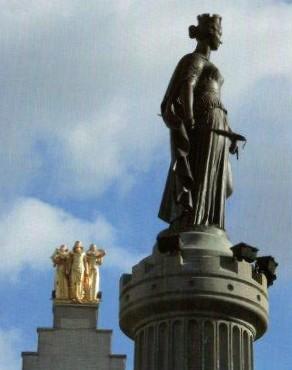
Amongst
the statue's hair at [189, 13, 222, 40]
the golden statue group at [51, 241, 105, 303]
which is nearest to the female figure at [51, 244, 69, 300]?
the golden statue group at [51, 241, 105, 303]

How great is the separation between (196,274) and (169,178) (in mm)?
1593

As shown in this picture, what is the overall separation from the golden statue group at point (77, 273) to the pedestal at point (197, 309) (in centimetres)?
2981

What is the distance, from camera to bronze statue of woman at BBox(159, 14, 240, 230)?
49.9ft

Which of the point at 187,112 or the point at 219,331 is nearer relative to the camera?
the point at 219,331

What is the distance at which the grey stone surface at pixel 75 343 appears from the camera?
4394 cm

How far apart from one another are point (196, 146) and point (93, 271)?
29421 mm

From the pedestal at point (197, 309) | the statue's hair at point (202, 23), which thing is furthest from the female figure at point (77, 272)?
the pedestal at point (197, 309)

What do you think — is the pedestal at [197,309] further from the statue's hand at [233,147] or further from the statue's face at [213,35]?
the statue's face at [213,35]

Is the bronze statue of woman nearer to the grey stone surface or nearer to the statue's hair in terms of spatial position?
the statue's hair

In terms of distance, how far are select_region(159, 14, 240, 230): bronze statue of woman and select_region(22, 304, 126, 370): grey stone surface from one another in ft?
94.2

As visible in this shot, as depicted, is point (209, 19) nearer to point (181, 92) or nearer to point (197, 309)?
point (181, 92)

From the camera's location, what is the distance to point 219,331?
14.3 metres

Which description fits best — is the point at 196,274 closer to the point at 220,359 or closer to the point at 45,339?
the point at 220,359

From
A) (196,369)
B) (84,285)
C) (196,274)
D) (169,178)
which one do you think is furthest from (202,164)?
(84,285)
